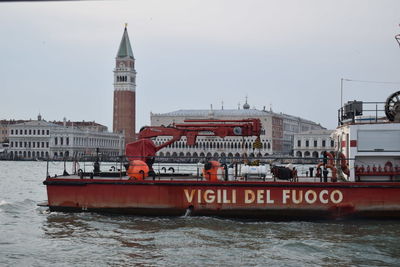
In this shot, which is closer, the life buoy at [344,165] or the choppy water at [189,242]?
the choppy water at [189,242]

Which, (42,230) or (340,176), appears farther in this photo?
(340,176)

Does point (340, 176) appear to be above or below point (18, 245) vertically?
above

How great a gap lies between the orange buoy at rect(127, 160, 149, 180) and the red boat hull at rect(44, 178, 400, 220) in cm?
51

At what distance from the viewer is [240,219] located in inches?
663

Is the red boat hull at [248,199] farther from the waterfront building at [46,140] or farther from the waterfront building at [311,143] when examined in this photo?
the waterfront building at [46,140]

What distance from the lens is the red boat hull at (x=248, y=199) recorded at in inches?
647

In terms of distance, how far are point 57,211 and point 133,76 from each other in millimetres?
150224

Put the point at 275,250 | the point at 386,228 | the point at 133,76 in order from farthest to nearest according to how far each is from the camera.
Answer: the point at 133,76
the point at 386,228
the point at 275,250

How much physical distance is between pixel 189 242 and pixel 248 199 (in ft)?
9.92

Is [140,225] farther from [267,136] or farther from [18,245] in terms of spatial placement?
[267,136]

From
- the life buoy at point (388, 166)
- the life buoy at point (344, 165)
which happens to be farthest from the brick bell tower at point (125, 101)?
the life buoy at point (388, 166)

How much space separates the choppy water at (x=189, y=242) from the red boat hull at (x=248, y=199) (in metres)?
0.27

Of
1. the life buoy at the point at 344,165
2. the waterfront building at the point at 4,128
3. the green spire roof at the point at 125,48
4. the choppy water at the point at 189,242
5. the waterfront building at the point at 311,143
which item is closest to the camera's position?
the choppy water at the point at 189,242

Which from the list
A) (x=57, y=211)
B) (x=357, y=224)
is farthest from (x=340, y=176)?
(x=57, y=211)
